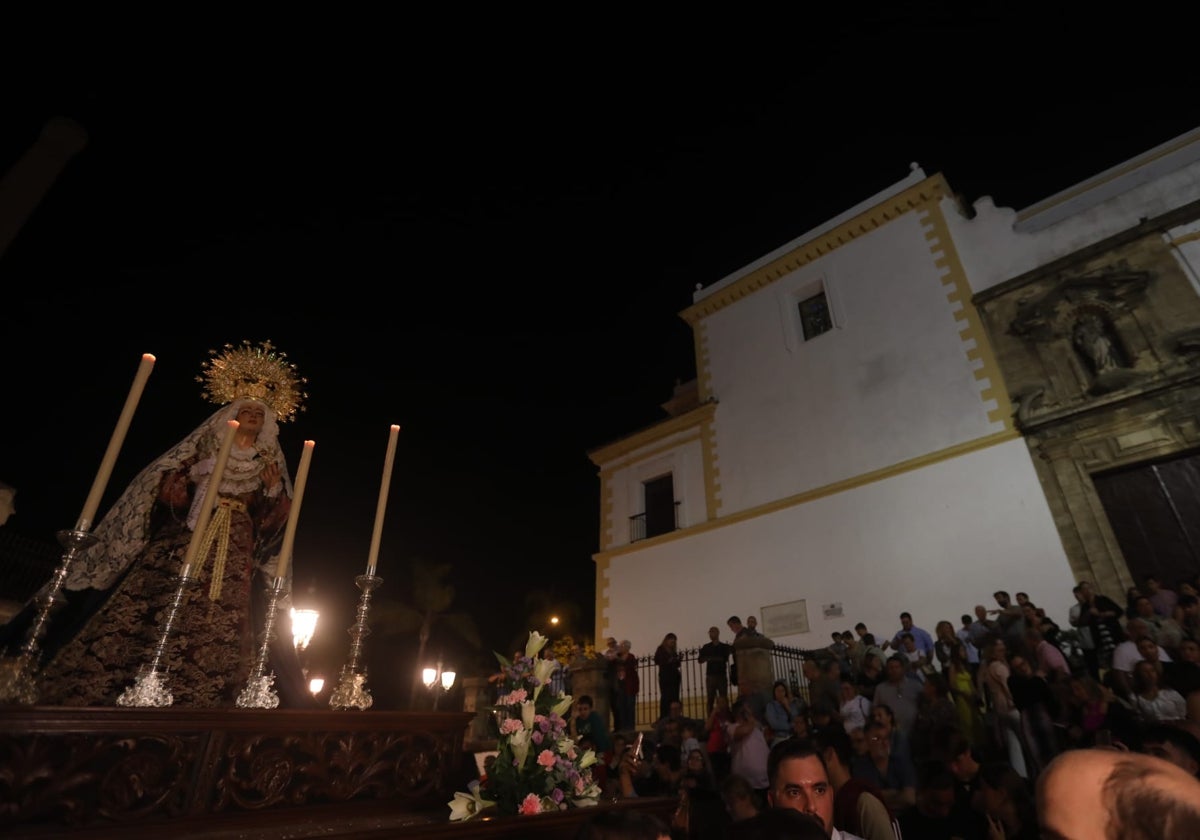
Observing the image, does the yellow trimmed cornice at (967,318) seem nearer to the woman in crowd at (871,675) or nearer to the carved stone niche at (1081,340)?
the carved stone niche at (1081,340)

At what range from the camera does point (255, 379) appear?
4.23 meters

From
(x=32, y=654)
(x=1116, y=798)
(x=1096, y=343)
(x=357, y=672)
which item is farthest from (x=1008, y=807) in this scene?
(x=1096, y=343)

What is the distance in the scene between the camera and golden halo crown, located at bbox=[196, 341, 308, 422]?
13.6ft

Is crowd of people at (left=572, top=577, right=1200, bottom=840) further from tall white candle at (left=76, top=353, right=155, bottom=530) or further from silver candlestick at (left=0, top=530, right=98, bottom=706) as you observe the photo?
tall white candle at (left=76, top=353, right=155, bottom=530)

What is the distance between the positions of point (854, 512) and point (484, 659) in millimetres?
22316

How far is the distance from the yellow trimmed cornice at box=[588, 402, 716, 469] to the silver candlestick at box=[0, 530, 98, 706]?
14.4m

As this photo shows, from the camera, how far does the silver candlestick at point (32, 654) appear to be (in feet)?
5.79

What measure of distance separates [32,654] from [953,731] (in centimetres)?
643

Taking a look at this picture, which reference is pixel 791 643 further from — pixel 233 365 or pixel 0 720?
pixel 0 720

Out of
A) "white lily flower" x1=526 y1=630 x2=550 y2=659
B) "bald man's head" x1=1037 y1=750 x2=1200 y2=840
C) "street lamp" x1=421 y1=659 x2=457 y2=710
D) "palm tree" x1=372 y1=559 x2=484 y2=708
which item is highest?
"palm tree" x1=372 y1=559 x2=484 y2=708

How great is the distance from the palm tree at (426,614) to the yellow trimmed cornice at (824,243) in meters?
18.4

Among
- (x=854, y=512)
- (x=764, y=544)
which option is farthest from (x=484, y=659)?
(x=854, y=512)

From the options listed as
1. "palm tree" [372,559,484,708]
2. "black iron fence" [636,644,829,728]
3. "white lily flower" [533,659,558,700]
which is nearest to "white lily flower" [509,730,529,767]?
"white lily flower" [533,659,558,700]

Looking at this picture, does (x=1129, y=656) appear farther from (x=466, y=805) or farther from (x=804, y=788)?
(x=466, y=805)
